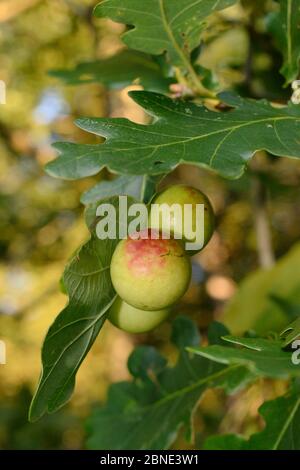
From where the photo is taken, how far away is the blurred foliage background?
298cm

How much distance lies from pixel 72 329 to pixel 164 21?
53 centimetres

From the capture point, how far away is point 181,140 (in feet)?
3.20

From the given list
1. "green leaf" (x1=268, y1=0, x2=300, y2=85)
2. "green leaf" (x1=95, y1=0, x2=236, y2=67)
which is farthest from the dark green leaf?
"green leaf" (x1=268, y1=0, x2=300, y2=85)

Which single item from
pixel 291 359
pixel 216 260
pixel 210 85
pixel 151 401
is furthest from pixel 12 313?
pixel 291 359

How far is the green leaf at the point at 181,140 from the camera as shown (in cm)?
91

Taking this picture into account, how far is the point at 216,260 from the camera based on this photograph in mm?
3201

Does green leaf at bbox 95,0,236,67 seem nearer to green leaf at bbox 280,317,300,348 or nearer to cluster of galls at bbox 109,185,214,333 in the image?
cluster of galls at bbox 109,185,214,333

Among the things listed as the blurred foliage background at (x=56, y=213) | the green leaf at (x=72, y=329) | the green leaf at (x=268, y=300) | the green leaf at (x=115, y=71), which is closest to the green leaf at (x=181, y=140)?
the green leaf at (x=72, y=329)

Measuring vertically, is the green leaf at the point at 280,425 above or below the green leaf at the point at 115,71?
below

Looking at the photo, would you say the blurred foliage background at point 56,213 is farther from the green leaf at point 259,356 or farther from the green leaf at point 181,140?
the green leaf at point 259,356

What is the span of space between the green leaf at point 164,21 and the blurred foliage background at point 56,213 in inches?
47.8

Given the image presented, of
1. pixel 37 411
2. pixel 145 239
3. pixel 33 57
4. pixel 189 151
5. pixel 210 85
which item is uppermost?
pixel 33 57
